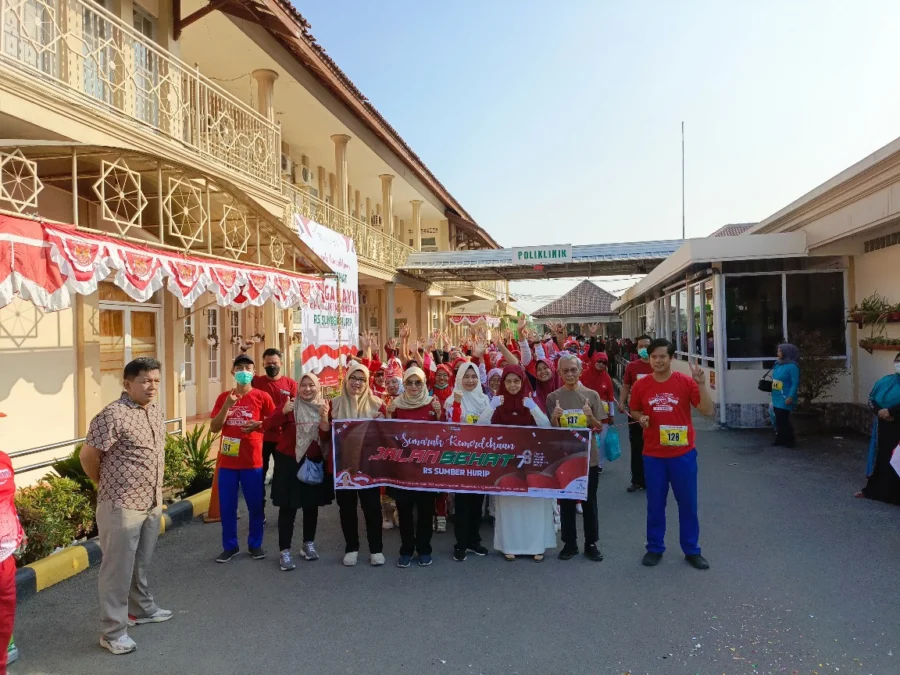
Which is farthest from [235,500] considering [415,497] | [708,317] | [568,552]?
[708,317]

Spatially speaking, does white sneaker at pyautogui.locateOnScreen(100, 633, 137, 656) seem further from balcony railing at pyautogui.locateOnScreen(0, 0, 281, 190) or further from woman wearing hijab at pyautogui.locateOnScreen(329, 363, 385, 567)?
balcony railing at pyautogui.locateOnScreen(0, 0, 281, 190)

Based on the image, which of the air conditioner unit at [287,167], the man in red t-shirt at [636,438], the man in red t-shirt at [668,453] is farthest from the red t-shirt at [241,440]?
the air conditioner unit at [287,167]

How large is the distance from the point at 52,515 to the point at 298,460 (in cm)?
217

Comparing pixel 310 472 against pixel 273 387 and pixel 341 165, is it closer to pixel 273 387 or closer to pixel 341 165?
pixel 273 387

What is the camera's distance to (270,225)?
30.3 ft

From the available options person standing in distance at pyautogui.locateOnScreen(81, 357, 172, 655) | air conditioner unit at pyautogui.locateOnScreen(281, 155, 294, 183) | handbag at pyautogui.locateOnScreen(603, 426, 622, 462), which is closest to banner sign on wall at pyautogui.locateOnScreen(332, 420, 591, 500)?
handbag at pyautogui.locateOnScreen(603, 426, 622, 462)

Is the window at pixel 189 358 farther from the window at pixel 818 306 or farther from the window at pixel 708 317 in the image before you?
the window at pixel 818 306

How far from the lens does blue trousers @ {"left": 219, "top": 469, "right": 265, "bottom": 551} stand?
210 inches

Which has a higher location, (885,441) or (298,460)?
(298,460)

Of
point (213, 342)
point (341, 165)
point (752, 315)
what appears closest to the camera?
point (752, 315)

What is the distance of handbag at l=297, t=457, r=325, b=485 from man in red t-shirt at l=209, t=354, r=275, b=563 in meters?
0.45

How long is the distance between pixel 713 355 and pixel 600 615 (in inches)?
361

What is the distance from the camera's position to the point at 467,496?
532 cm

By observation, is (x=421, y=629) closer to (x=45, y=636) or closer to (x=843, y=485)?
(x=45, y=636)
